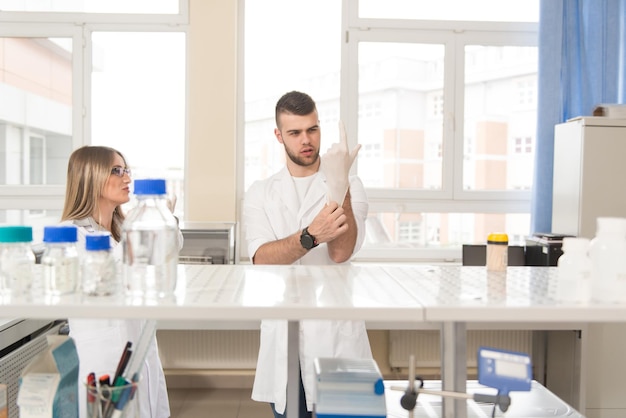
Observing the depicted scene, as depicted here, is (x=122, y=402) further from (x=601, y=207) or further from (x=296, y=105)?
(x=601, y=207)

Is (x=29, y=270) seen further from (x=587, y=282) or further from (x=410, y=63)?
(x=410, y=63)

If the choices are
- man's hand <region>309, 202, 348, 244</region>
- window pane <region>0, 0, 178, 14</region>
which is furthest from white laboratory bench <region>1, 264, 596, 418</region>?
window pane <region>0, 0, 178, 14</region>

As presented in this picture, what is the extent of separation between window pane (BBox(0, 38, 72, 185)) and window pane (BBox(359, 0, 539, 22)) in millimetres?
1831

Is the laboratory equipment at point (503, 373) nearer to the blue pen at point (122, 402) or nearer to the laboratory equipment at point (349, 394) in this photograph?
the laboratory equipment at point (349, 394)

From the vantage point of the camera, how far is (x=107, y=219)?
1.93m

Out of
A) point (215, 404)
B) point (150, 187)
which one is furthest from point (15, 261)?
point (215, 404)

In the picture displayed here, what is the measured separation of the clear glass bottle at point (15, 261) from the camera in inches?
42.3

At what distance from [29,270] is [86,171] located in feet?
2.81

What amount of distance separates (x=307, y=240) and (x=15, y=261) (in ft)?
2.39

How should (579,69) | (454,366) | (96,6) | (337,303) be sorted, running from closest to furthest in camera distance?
1. (337,303)
2. (454,366)
3. (579,69)
4. (96,6)

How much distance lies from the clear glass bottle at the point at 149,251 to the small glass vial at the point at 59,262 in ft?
0.29

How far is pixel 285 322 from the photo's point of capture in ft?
5.41

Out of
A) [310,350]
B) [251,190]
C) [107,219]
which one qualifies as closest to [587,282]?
[310,350]

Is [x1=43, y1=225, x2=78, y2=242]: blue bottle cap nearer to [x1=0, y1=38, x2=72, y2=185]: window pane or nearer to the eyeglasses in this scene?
the eyeglasses
